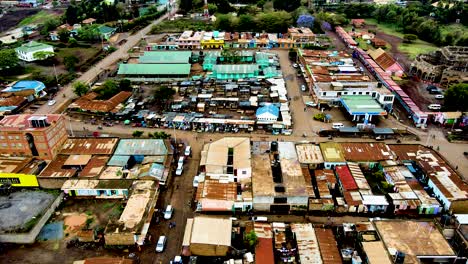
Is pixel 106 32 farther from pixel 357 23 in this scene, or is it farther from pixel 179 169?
pixel 357 23

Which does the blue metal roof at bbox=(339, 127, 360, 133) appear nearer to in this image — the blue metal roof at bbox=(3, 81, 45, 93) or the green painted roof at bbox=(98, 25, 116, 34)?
the blue metal roof at bbox=(3, 81, 45, 93)

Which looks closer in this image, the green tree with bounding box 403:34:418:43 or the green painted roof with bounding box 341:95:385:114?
the green painted roof with bounding box 341:95:385:114

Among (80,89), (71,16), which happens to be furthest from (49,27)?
(80,89)

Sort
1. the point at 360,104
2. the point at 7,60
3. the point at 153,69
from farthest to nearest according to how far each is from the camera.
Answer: the point at 7,60 < the point at 153,69 < the point at 360,104

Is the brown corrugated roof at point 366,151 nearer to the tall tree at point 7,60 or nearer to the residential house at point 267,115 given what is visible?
the residential house at point 267,115

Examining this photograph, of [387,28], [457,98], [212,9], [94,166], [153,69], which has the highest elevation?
[212,9]

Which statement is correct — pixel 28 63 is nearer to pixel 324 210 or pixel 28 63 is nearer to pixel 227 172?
pixel 227 172

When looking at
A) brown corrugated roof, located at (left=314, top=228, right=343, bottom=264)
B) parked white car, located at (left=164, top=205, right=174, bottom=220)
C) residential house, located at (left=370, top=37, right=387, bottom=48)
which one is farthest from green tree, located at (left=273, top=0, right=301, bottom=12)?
brown corrugated roof, located at (left=314, top=228, right=343, bottom=264)
